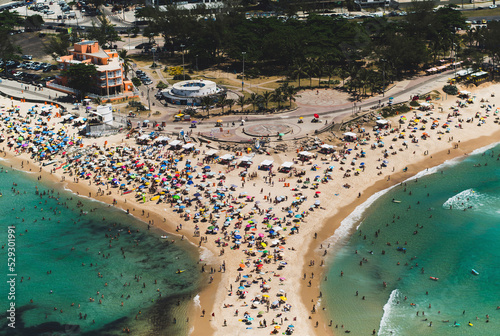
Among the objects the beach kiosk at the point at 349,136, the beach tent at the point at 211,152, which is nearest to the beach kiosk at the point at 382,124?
the beach kiosk at the point at 349,136

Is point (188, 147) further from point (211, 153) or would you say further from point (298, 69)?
point (298, 69)

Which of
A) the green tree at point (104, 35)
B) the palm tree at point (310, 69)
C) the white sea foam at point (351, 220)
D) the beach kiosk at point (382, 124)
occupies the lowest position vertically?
the white sea foam at point (351, 220)

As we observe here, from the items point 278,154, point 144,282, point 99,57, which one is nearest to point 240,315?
point 144,282

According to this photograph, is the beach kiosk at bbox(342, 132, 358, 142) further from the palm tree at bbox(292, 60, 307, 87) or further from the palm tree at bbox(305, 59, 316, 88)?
the palm tree at bbox(305, 59, 316, 88)

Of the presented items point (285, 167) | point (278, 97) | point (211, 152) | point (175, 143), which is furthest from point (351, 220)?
point (278, 97)

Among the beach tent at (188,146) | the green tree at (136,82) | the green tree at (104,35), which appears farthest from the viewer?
the green tree at (104,35)

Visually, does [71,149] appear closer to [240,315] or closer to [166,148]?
[166,148]

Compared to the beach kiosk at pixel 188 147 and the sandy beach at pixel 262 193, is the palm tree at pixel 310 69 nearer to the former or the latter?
the sandy beach at pixel 262 193
